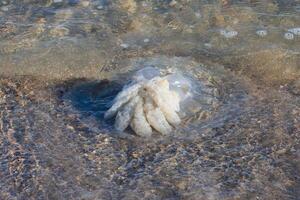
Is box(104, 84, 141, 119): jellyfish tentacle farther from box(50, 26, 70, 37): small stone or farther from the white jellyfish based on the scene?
box(50, 26, 70, 37): small stone

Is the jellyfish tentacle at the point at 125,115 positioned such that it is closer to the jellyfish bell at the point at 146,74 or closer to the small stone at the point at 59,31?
the jellyfish bell at the point at 146,74

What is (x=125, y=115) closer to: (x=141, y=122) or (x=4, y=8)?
(x=141, y=122)

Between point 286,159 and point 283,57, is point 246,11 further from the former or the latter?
point 286,159

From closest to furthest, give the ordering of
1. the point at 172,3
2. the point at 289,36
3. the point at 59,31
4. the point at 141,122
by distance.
Result: 1. the point at 141,122
2. the point at 289,36
3. the point at 59,31
4. the point at 172,3

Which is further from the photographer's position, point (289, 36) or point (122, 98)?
point (289, 36)

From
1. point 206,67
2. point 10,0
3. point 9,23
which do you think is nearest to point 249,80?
point 206,67

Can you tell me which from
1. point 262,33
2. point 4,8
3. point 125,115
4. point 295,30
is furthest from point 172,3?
point 125,115
